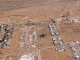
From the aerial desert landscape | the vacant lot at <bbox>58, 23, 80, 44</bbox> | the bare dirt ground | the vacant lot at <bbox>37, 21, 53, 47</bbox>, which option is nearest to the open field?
the aerial desert landscape

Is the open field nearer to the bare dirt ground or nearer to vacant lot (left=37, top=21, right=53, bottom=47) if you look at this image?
the bare dirt ground

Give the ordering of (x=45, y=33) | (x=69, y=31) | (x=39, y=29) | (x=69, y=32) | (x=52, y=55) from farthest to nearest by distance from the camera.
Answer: (x=39, y=29)
(x=69, y=31)
(x=45, y=33)
(x=69, y=32)
(x=52, y=55)

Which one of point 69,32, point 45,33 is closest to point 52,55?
point 45,33

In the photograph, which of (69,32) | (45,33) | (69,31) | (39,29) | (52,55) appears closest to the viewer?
(52,55)

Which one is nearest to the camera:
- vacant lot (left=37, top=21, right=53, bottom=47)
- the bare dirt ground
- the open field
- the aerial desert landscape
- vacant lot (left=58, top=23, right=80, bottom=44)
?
the open field

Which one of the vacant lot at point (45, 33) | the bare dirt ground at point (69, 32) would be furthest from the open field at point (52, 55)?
the vacant lot at point (45, 33)

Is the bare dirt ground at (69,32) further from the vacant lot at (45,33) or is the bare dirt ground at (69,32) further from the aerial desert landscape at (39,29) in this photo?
the vacant lot at (45,33)

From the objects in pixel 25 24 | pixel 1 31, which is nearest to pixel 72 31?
pixel 25 24

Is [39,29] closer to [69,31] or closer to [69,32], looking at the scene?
[69,31]
